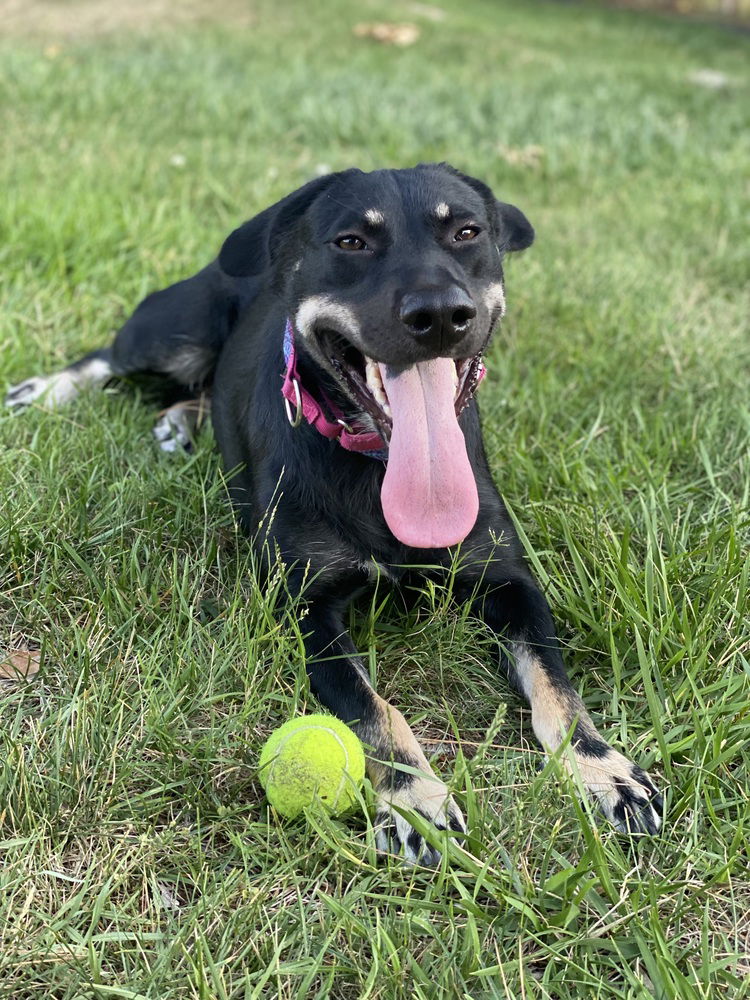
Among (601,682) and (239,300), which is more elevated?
(239,300)

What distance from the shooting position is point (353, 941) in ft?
6.05

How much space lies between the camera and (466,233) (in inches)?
111

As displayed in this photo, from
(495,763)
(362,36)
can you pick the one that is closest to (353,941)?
(495,763)

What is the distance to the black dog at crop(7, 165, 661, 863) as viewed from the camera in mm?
2410

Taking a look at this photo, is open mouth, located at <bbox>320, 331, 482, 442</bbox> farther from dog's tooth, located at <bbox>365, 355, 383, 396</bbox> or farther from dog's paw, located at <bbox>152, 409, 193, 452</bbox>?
dog's paw, located at <bbox>152, 409, 193, 452</bbox>

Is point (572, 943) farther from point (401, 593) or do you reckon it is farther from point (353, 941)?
point (401, 593)

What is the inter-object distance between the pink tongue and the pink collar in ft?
0.40

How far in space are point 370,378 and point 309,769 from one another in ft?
3.74

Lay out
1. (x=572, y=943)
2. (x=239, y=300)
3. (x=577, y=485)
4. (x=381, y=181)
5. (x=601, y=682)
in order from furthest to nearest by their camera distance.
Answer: (x=239, y=300)
(x=577, y=485)
(x=381, y=181)
(x=601, y=682)
(x=572, y=943)

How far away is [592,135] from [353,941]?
755cm

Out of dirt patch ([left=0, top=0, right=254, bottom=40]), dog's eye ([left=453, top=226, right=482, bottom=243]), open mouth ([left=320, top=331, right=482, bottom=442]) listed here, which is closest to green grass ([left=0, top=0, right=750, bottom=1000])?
open mouth ([left=320, top=331, right=482, bottom=442])

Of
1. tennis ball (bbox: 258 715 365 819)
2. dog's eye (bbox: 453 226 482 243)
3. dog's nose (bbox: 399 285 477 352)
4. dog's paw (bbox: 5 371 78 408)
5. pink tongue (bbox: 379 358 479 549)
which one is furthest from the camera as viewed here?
dog's paw (bbox: 5 371 78 408)

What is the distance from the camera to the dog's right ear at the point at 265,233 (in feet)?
9.62

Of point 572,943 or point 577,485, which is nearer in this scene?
point 572,943
